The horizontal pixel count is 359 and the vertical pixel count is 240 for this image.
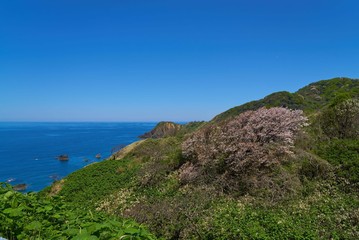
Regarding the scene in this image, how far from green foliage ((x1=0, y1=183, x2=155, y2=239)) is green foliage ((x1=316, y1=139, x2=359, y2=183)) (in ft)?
30.5

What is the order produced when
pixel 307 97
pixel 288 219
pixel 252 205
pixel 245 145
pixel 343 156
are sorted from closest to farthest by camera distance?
pixel 288 219 < pixel 252 205 < pixel 343 156 < pixel 245 145 < pixel 307 97

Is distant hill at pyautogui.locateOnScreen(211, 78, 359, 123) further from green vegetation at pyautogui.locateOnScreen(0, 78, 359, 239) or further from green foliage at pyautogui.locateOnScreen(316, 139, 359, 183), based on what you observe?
green foliage at pyautogui.locateOnScreen(316, 139, 359, 183)

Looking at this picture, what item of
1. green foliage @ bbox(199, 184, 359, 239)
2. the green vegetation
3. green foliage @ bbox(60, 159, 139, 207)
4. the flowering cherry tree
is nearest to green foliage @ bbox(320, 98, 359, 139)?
the green vegetation

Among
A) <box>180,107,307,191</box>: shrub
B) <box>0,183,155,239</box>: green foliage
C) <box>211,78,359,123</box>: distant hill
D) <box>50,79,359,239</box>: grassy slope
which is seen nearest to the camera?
<box>0,183,155,239</box>: green foliage

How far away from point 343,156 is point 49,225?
11110 mm

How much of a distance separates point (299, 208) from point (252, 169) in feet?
9.25

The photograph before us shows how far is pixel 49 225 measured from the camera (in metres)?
3.67

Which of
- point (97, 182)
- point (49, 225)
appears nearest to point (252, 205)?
point (49, 225)

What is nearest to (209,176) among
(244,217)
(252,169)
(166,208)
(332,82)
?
(252,169)

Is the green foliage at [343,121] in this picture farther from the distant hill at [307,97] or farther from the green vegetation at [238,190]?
the distant hill at [307,97]

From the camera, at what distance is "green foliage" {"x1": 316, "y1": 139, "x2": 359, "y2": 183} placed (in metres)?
9.78

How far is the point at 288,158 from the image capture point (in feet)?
37.7

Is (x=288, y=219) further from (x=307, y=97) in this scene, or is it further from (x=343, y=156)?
(x=307, y=97)

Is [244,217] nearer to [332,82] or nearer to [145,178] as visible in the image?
[145,178]
